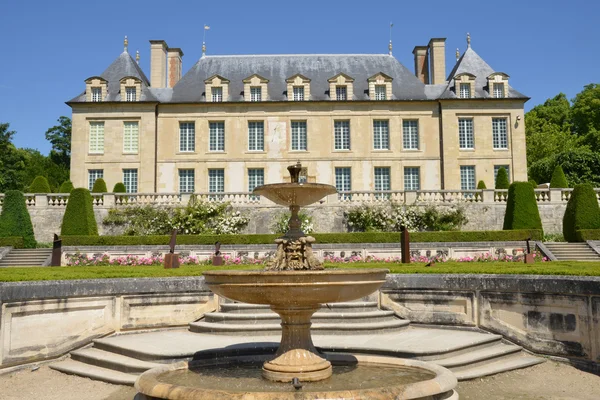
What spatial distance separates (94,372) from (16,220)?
17.9 meters

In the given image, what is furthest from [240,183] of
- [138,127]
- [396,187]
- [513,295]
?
[513,295]

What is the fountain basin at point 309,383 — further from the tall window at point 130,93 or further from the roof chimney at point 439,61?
the roof chimney at point 439,61

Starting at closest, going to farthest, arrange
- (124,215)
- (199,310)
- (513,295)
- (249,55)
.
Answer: (513,295) < (199,310) < (124,215) < (249,55)

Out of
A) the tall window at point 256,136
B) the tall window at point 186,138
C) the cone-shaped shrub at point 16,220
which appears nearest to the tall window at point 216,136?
the tall window at point 186,138

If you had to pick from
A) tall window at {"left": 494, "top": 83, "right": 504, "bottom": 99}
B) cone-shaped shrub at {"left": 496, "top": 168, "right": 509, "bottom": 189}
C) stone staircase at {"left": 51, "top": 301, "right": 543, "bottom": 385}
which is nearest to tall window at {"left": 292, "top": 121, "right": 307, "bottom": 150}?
cone-shaped shrub at {"left": 496, "top": 168, "right": 509, "bottom": 189}

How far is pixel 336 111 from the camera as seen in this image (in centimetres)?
3378

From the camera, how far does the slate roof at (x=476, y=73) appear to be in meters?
33.8

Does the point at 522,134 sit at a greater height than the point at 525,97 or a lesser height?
lesser

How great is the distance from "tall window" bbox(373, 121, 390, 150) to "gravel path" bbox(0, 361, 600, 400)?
26670 mm

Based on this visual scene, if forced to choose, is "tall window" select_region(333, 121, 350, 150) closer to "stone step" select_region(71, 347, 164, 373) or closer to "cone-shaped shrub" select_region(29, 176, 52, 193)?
"cone-shaped shrub" select_region(29, 176, 52, 193)

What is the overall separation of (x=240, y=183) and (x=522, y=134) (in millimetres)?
17323

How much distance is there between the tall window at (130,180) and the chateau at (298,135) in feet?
0.20

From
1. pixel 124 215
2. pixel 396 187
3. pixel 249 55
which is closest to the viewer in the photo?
pixel 124 215

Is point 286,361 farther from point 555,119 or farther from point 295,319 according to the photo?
point 555,119
